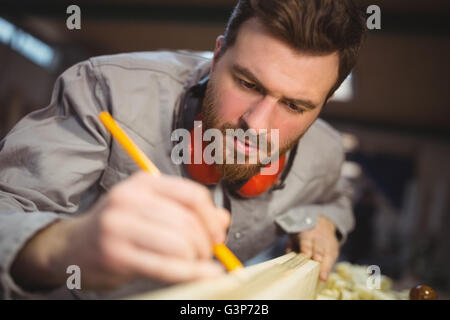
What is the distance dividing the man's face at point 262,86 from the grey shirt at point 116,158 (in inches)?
8.6

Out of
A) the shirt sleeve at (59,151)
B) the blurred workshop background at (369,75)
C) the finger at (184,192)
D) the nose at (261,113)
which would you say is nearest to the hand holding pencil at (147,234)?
the finger at (184,192)

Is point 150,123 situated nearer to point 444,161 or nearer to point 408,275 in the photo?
point 408,275

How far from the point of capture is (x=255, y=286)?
57 centimetres

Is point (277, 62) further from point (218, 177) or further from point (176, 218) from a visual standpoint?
point (176, 218)

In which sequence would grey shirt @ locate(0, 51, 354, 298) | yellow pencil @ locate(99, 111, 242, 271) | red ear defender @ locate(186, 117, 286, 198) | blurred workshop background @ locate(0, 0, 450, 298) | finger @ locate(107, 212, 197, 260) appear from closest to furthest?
1. finger @ locate(107, 212, 197, 260)
2. yellow pencil @ locate(99, 111, 242, 271)
3. grey shirt @ locate(0, 51, 354, 298)
4. red ear defender @ locate(186, 117, 286, 198)
5. blurred workshop background @ locate(0, 0, 450, 298)

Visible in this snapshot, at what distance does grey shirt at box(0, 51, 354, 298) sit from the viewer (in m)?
0.82

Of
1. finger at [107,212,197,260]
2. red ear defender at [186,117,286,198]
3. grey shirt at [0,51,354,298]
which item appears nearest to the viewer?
finger at [107,212,197,260]

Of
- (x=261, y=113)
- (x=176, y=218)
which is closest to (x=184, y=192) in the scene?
(x=176, y=218)

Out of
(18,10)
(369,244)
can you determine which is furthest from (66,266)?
(369,244)

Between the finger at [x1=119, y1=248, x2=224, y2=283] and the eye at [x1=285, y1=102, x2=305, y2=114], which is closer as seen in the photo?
the finger at [x1=119, y1=248, x2=224, y2=283]

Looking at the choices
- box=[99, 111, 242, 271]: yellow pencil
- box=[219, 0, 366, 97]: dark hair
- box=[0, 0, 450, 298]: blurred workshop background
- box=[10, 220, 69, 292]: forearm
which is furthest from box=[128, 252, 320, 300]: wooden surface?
box=[0, 0, 450, 298]: blurred workshop background

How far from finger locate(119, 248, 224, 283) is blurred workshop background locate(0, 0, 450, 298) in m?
3.25

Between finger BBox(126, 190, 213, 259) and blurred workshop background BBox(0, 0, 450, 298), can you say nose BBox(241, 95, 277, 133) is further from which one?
blurred workshop background BBox(0, 0, 450, 298)

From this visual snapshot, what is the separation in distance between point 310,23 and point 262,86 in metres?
0.22
